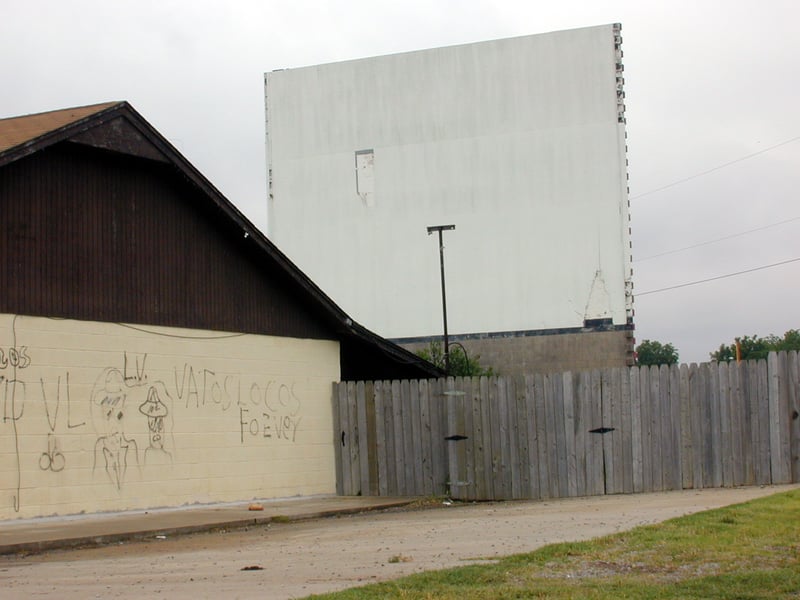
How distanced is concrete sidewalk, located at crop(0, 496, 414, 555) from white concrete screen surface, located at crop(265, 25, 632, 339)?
67.5ft

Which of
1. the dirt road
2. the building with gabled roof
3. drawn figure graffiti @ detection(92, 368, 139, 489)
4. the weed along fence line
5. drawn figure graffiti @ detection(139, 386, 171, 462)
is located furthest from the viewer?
the weed along fence line

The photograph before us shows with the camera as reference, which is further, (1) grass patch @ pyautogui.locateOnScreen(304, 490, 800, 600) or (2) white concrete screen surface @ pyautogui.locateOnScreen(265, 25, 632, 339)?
(2) white concrete screen surface @ pyautogui.locateOnScreen(265, 25, 632, 339)

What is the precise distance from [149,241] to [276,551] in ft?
25.2

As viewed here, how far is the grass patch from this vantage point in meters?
7.80

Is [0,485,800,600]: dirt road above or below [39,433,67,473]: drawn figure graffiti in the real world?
below

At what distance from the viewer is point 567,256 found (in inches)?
1532

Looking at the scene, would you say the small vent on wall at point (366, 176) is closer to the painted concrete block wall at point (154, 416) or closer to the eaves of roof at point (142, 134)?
the eaves of roof at point (142, 134)

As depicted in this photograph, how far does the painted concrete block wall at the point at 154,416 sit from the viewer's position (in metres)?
15.4

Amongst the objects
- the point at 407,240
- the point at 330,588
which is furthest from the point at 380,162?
the point at 330,588

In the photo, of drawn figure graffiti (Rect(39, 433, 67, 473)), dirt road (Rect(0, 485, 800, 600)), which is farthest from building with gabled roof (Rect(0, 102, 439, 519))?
dirt road (Rect(0, 485, 800, 600))

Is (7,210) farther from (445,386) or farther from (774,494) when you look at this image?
(774,494)

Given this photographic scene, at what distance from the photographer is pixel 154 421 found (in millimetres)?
17531

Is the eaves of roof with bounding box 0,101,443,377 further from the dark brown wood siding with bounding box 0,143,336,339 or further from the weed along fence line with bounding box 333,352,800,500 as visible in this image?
the weed along fence line with bounding box 333,352,800,500

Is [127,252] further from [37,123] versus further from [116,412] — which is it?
[116,412]
